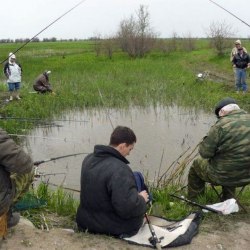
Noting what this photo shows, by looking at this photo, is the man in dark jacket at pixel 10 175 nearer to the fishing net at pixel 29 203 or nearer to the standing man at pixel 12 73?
the fishing net at pixel 29 203

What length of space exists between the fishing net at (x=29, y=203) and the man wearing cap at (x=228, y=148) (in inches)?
74.3

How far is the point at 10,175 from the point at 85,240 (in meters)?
0.91

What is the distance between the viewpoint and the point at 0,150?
10.4 feet

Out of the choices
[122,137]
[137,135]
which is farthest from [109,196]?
[137,135]

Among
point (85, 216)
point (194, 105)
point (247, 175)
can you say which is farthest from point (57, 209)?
point (194, 105)

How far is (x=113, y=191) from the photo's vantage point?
3.51 metres

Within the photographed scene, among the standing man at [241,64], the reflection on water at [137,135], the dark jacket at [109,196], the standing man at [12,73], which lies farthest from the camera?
the standing man at [12,73]

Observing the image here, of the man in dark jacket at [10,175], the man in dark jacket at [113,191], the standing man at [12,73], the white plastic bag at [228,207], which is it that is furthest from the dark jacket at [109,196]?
the standing man at [12,73]

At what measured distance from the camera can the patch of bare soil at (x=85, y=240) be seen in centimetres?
371

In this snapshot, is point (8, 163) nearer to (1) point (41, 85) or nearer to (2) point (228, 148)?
(2) point (228, 148)

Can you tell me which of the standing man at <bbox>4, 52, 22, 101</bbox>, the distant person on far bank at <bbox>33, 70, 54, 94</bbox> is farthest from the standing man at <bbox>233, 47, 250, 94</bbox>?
the standing man at <bbox>4, 52, 22, 101</bbox>

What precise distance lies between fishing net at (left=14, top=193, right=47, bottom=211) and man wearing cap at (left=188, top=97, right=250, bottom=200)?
74.3 inches

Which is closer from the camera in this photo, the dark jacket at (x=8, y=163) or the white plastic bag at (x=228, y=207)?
the dark jacket at (x=8, y=163)

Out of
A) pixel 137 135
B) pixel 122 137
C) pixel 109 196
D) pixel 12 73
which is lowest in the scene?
pixel 137 135
